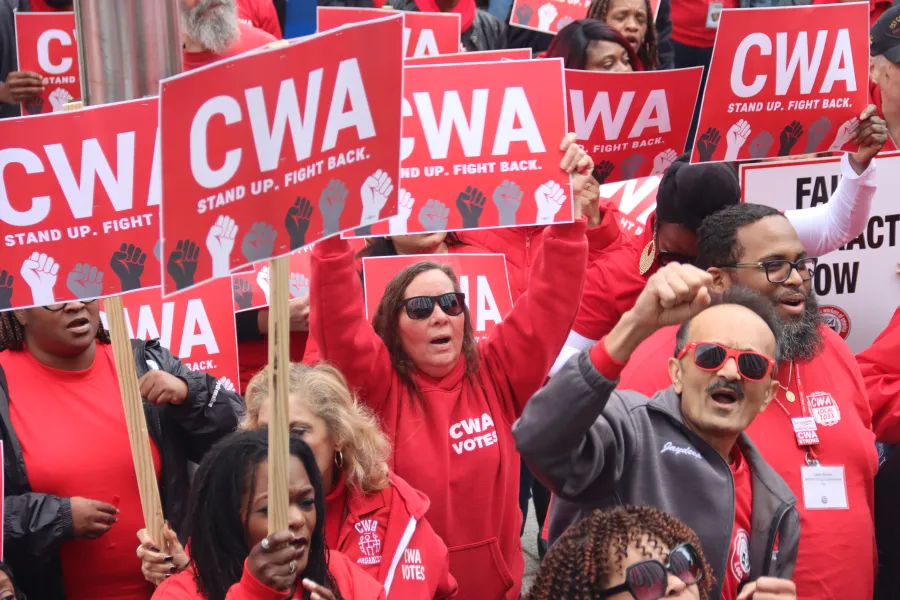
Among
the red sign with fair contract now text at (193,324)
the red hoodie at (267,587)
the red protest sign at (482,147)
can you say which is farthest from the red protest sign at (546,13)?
the red hoodie at (267,587)

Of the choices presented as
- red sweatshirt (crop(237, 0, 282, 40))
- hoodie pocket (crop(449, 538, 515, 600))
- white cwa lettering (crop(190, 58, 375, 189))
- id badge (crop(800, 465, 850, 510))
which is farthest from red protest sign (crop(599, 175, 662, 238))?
white cwa lettering (crop(190, 58, 375, 189))

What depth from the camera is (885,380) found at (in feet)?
15.5

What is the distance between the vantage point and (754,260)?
4484 mm

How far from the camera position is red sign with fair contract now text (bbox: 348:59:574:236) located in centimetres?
429

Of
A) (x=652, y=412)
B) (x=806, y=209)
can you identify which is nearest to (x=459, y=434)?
(x=652, y=412)

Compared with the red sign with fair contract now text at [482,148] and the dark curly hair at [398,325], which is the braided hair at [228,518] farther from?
the red sign with fair contract now text at [482,148]

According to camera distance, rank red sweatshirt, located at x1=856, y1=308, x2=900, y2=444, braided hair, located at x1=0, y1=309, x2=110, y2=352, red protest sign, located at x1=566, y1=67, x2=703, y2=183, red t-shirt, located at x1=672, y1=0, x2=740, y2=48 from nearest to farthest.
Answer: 1. braided hair, located at x1=0, y1=309, x2=110, y2=352
2. red sweatshirt, located at x1=856, y1=308, x2=900, y2=444
3. red protest sign, located at x1=566, y1=67, x2=703, y2=183
4. red t-shirt, located at x1=672, y1=0, x2=740, y2=48

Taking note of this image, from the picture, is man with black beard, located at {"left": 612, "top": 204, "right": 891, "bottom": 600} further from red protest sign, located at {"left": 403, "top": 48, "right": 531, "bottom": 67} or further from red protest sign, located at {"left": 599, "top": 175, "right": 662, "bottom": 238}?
red protest sign, located at {"left": 599, "top": 175, "right": 662, "bottom": 238}

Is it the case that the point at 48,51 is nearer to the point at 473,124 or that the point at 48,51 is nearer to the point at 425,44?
the point at 425,44

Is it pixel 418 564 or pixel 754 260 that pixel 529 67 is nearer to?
pixel 754 260

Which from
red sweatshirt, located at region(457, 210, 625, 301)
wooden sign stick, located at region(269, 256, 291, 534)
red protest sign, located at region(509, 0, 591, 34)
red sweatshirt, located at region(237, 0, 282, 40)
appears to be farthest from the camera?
red sweatshirt, located at region(237, 0, 282, 40)

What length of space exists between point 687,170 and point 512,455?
4.96 feet

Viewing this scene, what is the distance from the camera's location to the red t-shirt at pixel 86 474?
13.8 feet

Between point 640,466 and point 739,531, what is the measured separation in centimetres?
35
